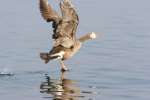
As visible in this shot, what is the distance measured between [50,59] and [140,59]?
106 inches

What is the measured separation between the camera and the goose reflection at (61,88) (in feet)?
42.4

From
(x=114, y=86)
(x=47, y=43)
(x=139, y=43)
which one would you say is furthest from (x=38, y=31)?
(x=114, y=86)

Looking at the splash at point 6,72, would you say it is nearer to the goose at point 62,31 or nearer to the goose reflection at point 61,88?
the goose reflection at point 61,88

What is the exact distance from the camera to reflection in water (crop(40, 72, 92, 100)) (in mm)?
12909

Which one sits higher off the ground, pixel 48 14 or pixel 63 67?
pixel 48 14

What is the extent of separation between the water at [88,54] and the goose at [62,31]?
1.17ft

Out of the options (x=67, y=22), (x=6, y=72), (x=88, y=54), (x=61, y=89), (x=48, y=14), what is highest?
(x=48, y=14)

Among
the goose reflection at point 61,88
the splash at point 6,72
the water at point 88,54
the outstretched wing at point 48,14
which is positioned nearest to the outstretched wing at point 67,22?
the outstretched wing at point 48,14

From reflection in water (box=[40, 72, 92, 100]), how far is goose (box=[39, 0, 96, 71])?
33.8 inches

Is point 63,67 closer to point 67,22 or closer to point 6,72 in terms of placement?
point 67,22

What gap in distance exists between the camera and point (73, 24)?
15.2 metres

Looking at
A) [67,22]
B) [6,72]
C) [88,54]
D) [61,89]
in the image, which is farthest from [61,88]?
[88,54]

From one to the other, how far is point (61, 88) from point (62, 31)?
2.01 m

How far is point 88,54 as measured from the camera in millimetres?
17844
